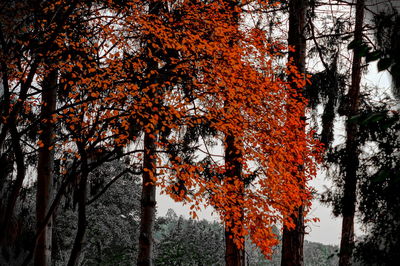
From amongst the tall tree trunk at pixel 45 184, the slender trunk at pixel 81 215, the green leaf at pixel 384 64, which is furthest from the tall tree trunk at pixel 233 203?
the green leaf at pixel 384 64

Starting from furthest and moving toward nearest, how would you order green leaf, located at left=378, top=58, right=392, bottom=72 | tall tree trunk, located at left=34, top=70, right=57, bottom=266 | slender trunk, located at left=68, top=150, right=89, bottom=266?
tall tree trunk, located at left=34, top=70, right=57, bottom=266
slender trunk, located at left=68, top=150, right=89, bottom=266
green leaf, located at left=378, top=58, right=392, bottom=72

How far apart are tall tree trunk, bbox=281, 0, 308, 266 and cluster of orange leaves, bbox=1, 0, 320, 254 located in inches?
10.6

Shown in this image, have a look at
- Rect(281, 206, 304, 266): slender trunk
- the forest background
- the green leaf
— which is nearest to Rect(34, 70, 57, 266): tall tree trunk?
the forest background

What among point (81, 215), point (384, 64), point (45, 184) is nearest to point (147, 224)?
point (81, 215)

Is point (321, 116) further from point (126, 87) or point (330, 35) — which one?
point (126, 87)

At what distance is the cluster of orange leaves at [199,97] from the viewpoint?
19.7 ft

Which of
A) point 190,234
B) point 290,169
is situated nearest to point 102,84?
point 290,169

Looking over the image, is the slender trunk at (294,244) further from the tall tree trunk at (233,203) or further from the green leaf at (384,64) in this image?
the green leaf at (384,64)

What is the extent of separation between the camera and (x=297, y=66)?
7367 millimetres

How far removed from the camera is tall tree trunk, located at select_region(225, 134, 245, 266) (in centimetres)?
669

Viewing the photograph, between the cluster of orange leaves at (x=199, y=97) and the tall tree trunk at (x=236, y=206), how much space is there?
2.7 inches

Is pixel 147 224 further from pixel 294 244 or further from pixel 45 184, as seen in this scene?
pixel 294 244

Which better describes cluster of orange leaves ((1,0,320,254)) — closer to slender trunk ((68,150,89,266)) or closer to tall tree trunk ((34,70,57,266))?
tall tree trunk ((34,70,57,266))

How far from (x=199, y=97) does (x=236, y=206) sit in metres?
2.10
